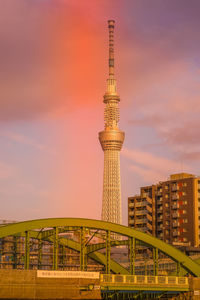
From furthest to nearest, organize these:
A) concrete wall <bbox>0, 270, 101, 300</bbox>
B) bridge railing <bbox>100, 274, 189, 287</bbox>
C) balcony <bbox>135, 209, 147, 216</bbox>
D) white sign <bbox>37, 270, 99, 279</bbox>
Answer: balcony <bbox>135, 209, 147, 216</bbox> < bridge railing <bbox>100, 274, 189, 287</bbox> < white sign <bbox>37, 270, 99, 279</bbox> < concrete wall <bbox>0, 270, 101, 300</bbox>

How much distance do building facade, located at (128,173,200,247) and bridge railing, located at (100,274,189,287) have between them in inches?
3681

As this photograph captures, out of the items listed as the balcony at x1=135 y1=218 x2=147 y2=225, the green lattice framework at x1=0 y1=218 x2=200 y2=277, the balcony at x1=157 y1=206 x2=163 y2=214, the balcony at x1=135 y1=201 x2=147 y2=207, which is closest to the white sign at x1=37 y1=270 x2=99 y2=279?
the green lattice framework at x1=0 y1=218 x2=200 y2=277

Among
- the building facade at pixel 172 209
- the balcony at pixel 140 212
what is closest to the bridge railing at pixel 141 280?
the building facade at pixel 172 209

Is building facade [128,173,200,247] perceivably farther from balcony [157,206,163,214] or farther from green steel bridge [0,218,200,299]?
green steel bridge [0,218,200,299]

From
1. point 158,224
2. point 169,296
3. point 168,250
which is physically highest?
point 158,224

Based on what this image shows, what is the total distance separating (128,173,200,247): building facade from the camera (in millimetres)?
162250

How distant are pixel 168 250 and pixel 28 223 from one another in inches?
711

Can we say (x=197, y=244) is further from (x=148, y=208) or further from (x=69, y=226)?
(x=69, y=226)

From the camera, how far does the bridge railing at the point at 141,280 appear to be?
56503 millimetres

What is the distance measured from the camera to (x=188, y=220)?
163 metres

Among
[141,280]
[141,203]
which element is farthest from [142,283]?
[141,203]

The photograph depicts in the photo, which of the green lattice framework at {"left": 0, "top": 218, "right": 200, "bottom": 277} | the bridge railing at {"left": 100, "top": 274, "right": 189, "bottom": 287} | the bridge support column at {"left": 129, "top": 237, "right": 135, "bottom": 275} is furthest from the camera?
the bridge support column at {"left": 129, "top": 237, "right": 135, "bottom": 275}

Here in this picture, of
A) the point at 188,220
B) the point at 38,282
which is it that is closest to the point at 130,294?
the point at 38,282

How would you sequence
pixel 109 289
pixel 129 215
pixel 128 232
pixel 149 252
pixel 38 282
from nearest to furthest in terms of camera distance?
pixel 38 282 < pixel 109 289 < pixel 128 232 < pixel 149 252 < pixel 129 215
